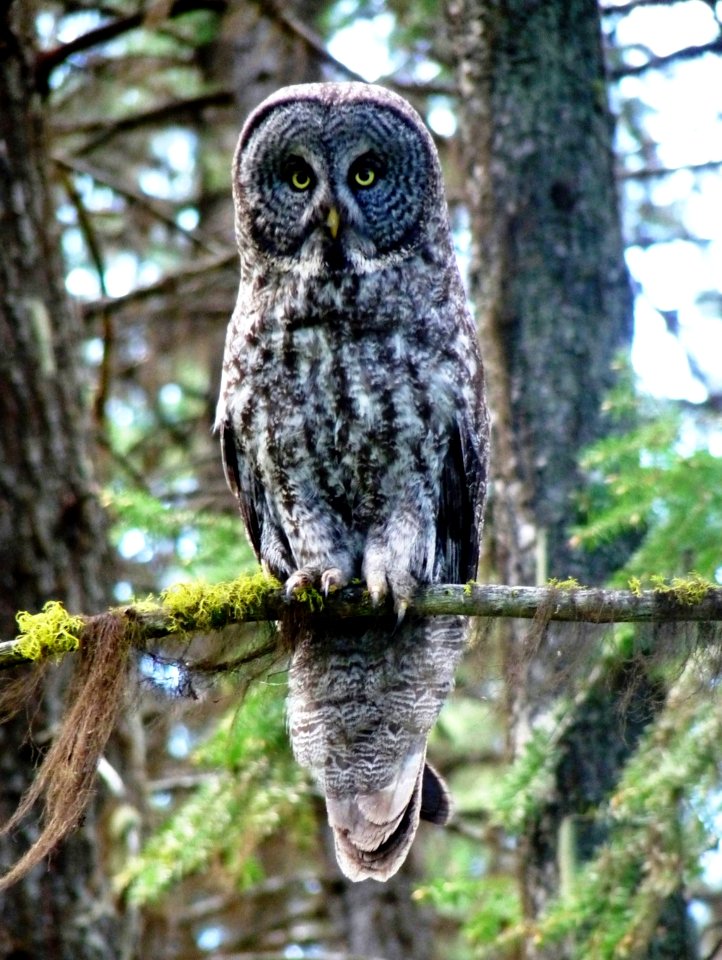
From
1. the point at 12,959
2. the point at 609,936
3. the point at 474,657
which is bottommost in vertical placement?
the point at 12,959

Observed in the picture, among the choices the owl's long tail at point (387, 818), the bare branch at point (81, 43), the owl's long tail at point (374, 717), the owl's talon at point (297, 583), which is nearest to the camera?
the owl's talon at point (297, 583)

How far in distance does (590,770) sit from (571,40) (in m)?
2.92

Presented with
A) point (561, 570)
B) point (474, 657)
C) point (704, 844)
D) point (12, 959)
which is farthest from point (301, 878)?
point (474, 657)

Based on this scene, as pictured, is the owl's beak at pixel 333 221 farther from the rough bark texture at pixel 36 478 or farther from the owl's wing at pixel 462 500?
the rough bark texture at pixel 36 478

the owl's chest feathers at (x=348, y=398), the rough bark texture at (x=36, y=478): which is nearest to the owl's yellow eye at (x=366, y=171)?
the owl's chest feathers at (x=348, y=398)

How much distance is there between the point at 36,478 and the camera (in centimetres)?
470

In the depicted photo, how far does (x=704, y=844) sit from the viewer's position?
132 inches

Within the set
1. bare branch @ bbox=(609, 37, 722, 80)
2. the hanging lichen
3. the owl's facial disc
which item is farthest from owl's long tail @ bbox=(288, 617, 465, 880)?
bare branch @ bbox=(609, 37, 722, 80)

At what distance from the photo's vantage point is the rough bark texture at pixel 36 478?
4293 mm

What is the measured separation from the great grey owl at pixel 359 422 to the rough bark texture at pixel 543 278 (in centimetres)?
84

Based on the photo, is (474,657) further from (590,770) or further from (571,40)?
(571,40)

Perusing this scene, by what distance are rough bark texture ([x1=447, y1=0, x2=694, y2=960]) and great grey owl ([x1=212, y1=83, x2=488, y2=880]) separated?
2.74ft

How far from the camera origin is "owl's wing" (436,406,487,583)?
11.8ft

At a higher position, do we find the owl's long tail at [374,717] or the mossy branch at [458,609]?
the mossy branch at [458,609]
